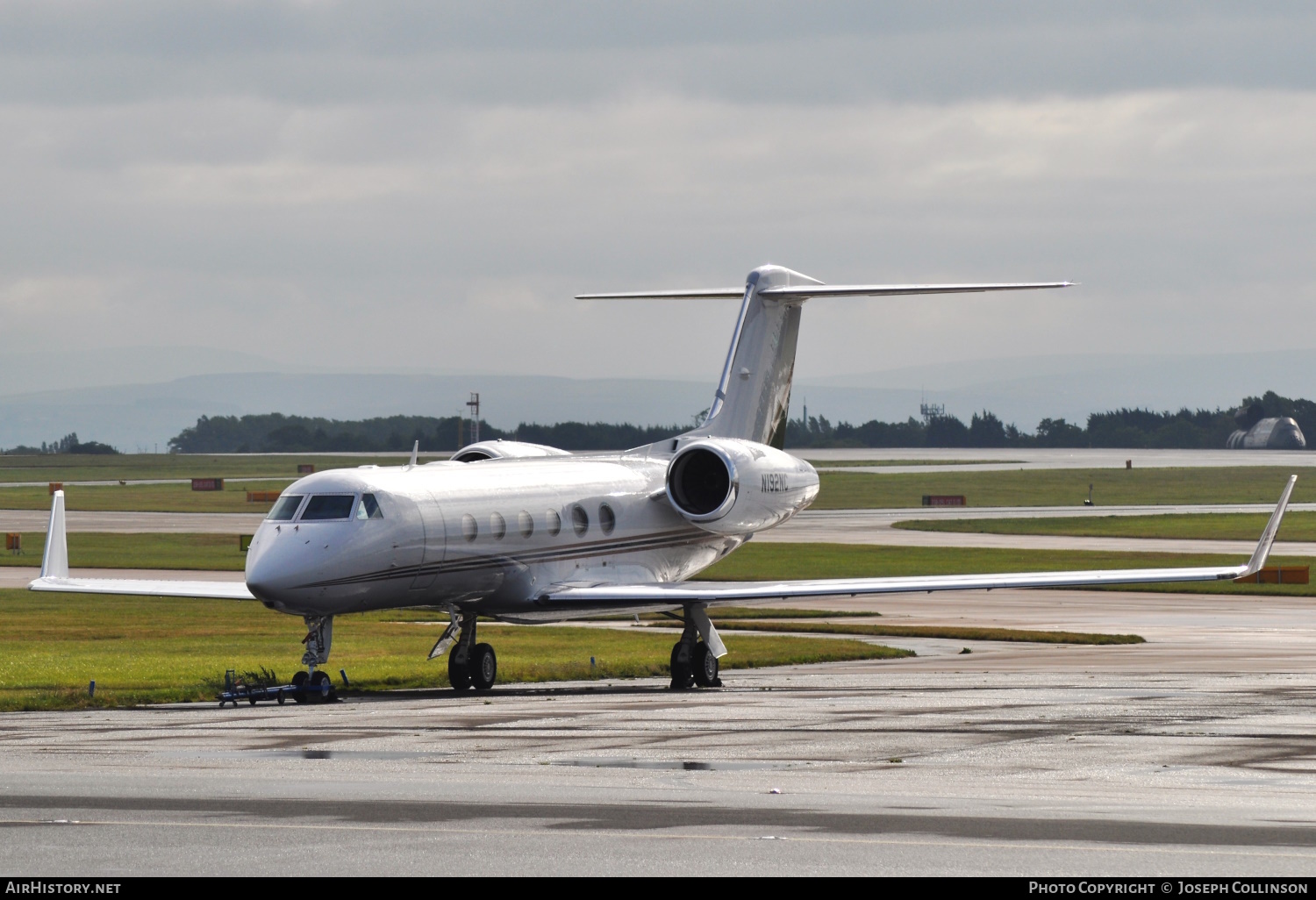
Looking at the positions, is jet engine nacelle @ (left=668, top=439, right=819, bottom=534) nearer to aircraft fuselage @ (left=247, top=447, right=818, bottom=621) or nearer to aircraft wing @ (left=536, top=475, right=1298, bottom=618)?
aircraft fuselage @ (left=247, top=447, right=818, bottom=621)

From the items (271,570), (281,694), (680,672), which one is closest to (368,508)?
(271,570)

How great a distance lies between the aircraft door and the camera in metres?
26.6

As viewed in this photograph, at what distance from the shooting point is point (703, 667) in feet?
94.6

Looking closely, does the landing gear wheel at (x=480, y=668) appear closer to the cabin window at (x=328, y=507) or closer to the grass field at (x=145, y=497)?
the cabin window at (x=328, y=507)

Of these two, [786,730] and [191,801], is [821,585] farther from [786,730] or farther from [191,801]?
[191,801]

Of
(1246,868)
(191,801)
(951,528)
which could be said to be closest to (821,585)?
(191,801)

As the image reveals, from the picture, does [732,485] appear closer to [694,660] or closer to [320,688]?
[694,660]

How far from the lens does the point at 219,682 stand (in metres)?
27.7

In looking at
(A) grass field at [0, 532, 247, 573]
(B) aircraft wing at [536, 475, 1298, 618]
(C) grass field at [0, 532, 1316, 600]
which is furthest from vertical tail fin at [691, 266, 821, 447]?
(A) grass field at [0, 532, 247, 573]

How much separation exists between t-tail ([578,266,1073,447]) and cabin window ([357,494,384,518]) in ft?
32.4

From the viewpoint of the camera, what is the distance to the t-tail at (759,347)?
117 feet

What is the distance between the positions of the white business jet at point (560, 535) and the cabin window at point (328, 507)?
1.0 inches

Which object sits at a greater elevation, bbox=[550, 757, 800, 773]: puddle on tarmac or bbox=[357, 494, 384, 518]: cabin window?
bbox=[357, 494, 384, 518]: cabin window

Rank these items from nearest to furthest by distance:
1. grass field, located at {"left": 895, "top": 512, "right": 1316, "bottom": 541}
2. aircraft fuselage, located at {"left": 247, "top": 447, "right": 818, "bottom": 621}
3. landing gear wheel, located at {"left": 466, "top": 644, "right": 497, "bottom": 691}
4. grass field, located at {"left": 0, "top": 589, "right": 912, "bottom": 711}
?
aircraft fuselage, located at {"left": 247, "top": 447, "right": 818, "bottom": 621}
grass field, located at {"left": 0, "top": 589, "right": 912, "bottom": 711}
landing gear wheel, located at {"left": 466, "top": 644, "right": 497, "bottom": 691}
grass field, located at {"left": 895, "top": 512, "right": 1316, "bottom": 541}
